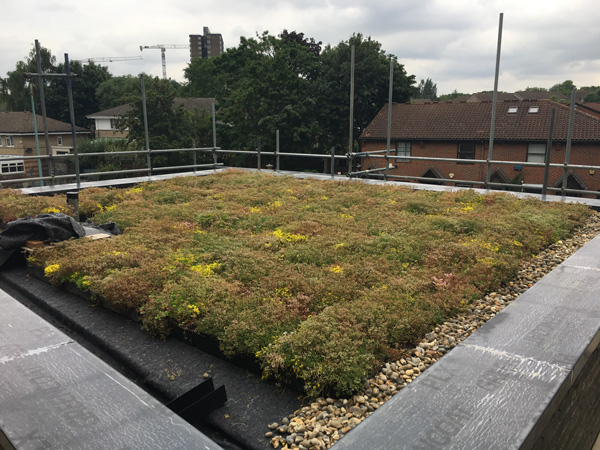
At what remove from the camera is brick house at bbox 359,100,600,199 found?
2011 centimetres

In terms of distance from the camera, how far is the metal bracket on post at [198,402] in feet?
8.59

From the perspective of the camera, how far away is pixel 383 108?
2767 cm

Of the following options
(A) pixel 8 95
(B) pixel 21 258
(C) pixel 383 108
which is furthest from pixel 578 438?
(A) pixel 8 95

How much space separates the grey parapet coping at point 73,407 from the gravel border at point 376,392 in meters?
0.57

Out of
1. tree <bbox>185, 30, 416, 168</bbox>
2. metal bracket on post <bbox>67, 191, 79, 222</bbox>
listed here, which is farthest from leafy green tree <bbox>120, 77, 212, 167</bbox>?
metal bracket on post <bbox>67, 191, 79, 222</bbox>

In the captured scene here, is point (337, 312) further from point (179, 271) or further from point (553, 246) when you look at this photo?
point (553, 246)

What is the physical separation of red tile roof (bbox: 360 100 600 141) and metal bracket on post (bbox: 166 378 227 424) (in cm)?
2094

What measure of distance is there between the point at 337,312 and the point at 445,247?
2.15 metres

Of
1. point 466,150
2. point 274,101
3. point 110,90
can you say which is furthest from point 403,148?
point 110,90

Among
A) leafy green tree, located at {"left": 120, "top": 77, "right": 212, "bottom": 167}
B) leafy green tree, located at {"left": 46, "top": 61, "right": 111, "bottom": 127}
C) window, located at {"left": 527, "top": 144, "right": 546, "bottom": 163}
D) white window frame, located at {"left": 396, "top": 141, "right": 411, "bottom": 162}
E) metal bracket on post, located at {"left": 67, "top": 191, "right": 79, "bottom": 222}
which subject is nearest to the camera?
metal bracket on post, located at {"left": 67, "top": 191, "right": 79, "bottom": 222}

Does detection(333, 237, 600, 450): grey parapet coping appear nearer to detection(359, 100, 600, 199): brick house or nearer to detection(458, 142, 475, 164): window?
detection(359, 100, 600, 199): brick house

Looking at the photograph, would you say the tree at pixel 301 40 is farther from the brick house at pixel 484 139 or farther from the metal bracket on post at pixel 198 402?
the metal bracket on post at pixel 198 402

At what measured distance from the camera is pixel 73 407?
2.24 metres

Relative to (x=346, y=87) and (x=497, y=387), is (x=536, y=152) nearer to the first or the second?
(x=346, y=87)
